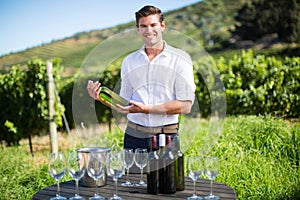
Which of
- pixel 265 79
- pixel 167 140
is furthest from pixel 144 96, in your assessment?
pixel 265 79

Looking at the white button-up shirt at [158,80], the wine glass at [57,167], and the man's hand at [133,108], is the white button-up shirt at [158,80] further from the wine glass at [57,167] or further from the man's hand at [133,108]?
the wine glass at [57,167]

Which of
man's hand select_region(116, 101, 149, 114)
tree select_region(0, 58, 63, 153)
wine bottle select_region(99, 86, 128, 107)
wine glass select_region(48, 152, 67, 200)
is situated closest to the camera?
wine glass select_region(48, 152, 67, 200)

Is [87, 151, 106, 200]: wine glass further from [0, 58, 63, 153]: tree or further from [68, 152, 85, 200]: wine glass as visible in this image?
[0, 58, 63, 153]: tree

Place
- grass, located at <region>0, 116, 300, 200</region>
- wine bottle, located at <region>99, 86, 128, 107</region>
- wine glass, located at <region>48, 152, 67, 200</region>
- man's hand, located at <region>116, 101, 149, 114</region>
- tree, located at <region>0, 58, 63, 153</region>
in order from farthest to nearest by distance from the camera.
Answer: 1. tree, located at <region>0, 58, 63, 153</region>
2. grass, located at <region>0, 116, 300, 200</region>
3. man's hand, located at <region>116, 101, 149, 114</region>
4. wine bottle, located at <region>99, 86, 128, 107</region>
5. wine glass, located at <region>48, 152, 67, 200</region>

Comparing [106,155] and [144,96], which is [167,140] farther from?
[144,96]

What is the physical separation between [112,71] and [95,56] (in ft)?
16.4

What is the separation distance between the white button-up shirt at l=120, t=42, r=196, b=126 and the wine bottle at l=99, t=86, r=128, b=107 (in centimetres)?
18

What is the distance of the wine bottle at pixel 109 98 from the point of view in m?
2.28

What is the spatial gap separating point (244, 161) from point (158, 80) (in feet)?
5.77

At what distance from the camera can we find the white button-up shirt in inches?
96.2

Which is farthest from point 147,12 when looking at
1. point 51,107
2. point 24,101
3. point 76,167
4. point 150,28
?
point 24,101

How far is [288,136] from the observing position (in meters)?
4.48

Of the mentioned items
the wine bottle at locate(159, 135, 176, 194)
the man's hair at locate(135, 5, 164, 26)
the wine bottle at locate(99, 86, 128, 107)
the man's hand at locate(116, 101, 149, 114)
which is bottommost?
the wine bottle at locate(159, 135, 176, 194)

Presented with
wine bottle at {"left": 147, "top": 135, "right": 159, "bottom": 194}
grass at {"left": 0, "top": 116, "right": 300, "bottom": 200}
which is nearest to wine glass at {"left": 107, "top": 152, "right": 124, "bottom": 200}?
wine bottle at {"left": 147, "top": 135, "right": 159, "bottom": 194}
